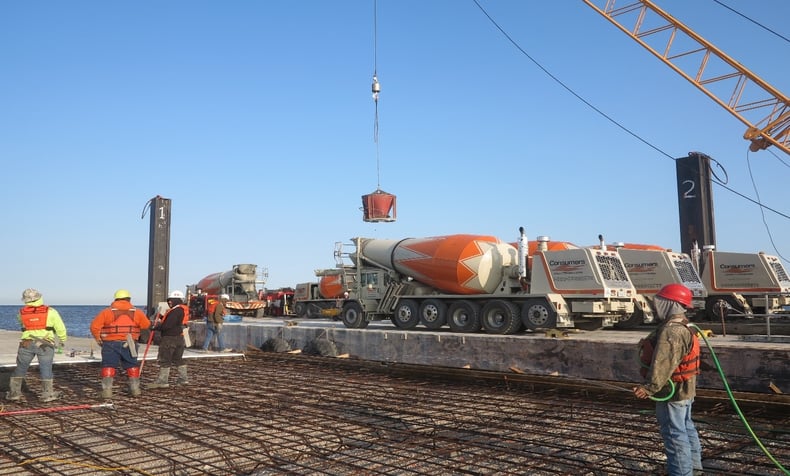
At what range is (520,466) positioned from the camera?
556 cm

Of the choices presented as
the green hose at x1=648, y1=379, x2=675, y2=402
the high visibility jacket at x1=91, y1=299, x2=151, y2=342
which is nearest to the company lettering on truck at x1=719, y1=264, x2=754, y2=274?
the green hose at x1=648, y1=379, x2=675, y2=402

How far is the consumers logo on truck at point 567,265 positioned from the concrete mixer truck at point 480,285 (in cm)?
2

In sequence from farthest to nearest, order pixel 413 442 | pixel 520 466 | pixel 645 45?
pixel 645 45 < pixel 413 442 < pixel 520 466

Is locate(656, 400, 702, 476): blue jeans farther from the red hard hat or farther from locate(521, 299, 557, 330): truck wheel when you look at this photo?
locate(521, 299, 557, 330): truck wheel

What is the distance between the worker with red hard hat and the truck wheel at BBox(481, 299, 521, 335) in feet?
33.7

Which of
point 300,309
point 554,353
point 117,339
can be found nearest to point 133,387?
point 117,339

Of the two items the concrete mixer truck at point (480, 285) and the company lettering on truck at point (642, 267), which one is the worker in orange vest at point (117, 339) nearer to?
the concrete mixer truck at point (480, 285)

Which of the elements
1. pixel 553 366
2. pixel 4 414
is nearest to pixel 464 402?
pixel 553 366

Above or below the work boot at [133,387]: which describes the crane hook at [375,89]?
above

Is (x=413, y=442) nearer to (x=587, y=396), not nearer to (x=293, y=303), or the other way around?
(x=587, y=396)

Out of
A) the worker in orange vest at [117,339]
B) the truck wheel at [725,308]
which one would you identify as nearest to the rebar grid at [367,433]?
the worker in orange vest at [117,339]

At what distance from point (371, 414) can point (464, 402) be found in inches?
61.7

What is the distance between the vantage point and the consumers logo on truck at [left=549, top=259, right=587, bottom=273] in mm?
14781

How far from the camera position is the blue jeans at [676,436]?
15.6 ft
